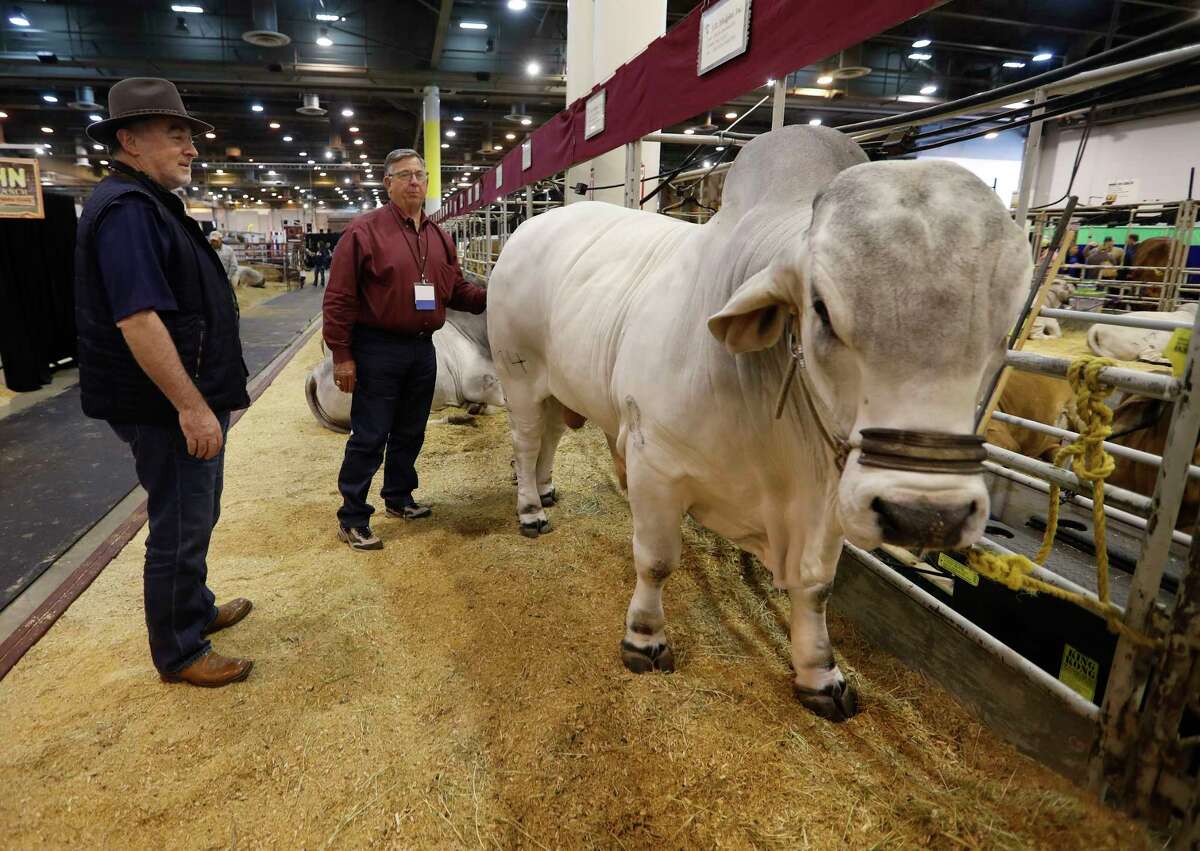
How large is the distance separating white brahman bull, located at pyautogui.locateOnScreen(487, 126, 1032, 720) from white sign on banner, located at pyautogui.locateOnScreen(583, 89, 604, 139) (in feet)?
5.44

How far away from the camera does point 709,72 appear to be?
9.96 feet

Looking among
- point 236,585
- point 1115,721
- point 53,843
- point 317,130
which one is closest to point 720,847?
point 1115,721

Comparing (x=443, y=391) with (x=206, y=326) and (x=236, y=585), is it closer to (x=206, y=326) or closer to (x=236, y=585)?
(x=236, y=585)

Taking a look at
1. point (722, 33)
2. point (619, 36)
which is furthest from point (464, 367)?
point (722, 33)

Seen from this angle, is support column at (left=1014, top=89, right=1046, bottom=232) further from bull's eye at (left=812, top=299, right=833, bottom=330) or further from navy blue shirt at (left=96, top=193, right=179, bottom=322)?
navy blue shirt at (left=96, top=193, right=179, bottom=322)

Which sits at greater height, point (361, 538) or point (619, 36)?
point (619, 36)

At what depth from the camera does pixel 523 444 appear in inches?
142

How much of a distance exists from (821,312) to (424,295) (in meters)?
2.46

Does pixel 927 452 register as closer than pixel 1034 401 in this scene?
Yes

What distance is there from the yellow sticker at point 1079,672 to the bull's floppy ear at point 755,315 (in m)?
1.31

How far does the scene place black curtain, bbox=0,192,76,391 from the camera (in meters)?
6.18

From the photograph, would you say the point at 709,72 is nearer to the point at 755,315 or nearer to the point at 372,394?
the point at 755,315

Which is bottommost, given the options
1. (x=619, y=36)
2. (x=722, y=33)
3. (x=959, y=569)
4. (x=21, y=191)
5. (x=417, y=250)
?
(x=959, y=569)

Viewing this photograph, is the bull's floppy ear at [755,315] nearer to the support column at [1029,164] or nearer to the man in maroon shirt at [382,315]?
the support column at [1029,164]
